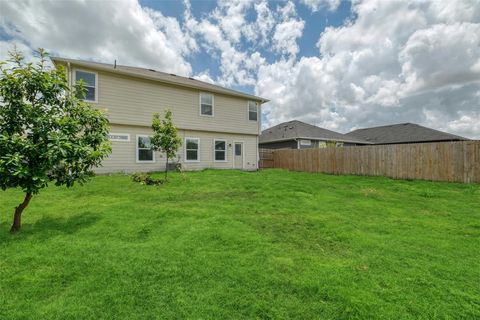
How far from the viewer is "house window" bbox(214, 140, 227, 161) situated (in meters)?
14.7

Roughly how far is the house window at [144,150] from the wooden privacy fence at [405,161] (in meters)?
9.76

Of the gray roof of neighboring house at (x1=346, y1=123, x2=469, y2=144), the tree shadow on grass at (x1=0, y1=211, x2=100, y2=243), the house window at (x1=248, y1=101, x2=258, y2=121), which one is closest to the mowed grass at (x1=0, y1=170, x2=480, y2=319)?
the tree shadow on grass at (x1=0, y1=211, x2=100, y2=243)

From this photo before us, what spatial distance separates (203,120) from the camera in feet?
46.1

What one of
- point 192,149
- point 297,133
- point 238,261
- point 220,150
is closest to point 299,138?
point 297,133

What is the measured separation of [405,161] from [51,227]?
43.0 feet

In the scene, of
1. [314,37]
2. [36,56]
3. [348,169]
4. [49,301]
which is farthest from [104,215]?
[314,37]

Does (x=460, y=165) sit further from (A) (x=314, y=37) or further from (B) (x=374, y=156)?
(A) (x=314, y=37)

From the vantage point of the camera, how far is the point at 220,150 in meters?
14.9

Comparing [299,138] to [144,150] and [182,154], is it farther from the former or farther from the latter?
[144,150]

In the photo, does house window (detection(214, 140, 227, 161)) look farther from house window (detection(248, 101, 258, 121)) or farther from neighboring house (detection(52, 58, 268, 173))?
house window (detection(248, 101, 258, 121))

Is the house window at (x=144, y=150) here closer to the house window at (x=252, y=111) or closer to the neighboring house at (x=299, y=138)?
the house window at (x=252, y=111)

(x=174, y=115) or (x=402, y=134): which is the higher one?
(x=402, y=134)

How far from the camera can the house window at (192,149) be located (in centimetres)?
1355

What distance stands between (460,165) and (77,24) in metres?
17.3
